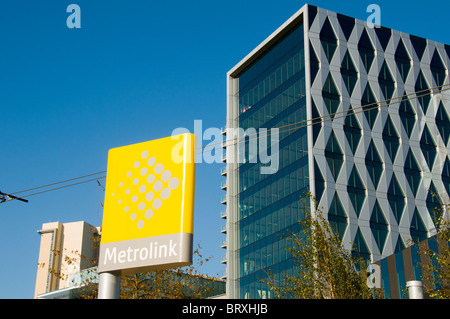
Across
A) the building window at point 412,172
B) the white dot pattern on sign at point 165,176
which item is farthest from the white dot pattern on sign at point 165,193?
the building window at point 412,172

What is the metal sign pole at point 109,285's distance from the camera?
1081 cm

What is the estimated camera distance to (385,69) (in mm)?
75062

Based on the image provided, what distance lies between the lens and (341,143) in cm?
6888

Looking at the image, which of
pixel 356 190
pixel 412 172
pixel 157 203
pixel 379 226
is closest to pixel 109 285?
pixel 157 203

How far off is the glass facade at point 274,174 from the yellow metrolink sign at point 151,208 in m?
53.9

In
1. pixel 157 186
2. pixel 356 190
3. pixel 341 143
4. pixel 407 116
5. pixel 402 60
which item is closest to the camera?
pixel 157 186

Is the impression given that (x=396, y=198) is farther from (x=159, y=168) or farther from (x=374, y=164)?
(x=159, y=168)

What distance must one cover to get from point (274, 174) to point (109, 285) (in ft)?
201

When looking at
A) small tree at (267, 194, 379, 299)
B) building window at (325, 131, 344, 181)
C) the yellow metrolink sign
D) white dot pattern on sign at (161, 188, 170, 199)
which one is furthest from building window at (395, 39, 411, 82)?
white dot pattern on sign at (161, 188, 170, 199)

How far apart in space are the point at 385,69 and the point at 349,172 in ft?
48.3

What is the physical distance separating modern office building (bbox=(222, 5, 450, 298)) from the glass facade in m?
0.13

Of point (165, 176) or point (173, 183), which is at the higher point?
point (165, 176)

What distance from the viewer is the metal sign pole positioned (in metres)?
10.8

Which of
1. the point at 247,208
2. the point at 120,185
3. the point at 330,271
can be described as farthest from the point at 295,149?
the point at 120,185
